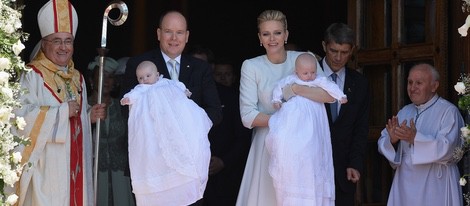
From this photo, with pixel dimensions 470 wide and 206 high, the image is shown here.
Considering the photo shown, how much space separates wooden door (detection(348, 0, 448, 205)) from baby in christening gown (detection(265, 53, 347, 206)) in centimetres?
112

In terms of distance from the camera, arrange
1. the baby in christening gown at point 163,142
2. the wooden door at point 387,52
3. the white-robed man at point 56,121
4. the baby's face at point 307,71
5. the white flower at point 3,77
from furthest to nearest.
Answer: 1. the wooden door at point 387,52
2. the white-robed man at point 56,121
3. the baby's face at point 307,71
4. the baby in christening gown at point 163,142
5. the white flower at point 3,77

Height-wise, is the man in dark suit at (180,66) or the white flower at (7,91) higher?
the man in dark suit at (180,66)

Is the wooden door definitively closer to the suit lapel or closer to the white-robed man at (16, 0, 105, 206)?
the suit lapel

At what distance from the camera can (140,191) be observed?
684 centimetres

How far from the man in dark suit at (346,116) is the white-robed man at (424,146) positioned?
23 cm

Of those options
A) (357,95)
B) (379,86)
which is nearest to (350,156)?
(357,95)

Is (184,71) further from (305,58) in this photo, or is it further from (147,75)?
(305,58)

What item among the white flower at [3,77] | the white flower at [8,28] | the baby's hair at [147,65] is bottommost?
the white flower at [3,77]

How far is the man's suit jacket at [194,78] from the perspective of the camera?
7.15 meters

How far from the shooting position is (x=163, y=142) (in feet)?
22.5

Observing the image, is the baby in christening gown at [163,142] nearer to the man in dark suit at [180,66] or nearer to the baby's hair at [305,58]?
the man in dark suit at [180,66]

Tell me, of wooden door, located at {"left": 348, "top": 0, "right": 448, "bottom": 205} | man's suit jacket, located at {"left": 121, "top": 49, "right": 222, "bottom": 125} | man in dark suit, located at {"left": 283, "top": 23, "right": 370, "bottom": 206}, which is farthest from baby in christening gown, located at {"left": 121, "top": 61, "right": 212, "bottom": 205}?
wooden door, located at {"left": 348, "top": 0, "right": 448, "bottom": 205}

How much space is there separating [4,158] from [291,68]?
2103 millimetres

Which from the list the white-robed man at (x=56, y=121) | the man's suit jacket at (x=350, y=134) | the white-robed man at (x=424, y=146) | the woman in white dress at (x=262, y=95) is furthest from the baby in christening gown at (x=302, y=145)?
the white-robed man at (x=56, y=121)
